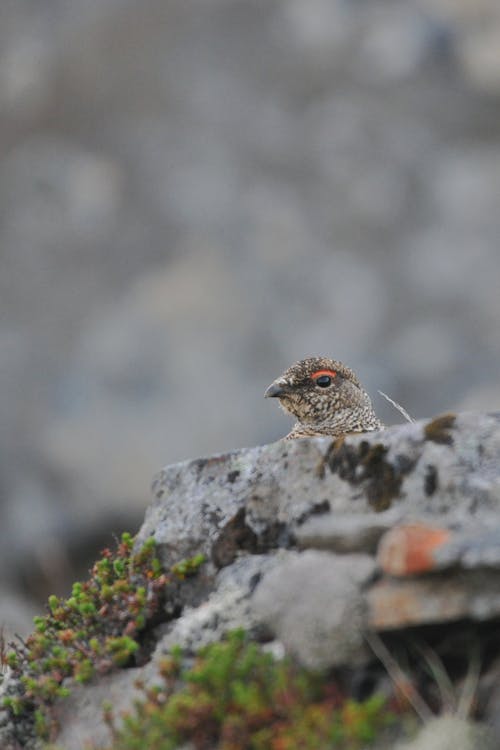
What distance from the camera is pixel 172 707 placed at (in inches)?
134

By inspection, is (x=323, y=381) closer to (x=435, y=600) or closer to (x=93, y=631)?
(x=93, y=631)

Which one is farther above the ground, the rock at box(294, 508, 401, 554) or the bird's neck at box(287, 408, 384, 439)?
the bird's neck at box(287, 408, 384, 439)

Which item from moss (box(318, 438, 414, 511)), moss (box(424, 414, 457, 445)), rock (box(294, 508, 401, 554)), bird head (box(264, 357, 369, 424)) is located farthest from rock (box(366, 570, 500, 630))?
bird head (box(264, 357, 369, 424))

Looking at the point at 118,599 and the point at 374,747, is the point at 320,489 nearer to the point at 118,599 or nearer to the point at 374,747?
the point at 118,599

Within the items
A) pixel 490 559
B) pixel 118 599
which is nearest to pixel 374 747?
pixel 490 559

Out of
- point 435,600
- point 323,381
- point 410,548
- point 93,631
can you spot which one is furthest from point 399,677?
point 323,381

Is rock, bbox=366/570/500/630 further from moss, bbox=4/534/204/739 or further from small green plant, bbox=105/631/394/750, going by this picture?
moss, bbox=4/534/204/739

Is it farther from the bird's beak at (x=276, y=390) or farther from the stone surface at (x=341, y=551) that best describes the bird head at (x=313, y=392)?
the stone surface at (x=341, y=551)

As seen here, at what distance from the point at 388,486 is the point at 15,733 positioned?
6.68 ft

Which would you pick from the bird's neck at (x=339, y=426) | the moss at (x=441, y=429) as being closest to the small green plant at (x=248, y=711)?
the moss at (x=441, y=429)

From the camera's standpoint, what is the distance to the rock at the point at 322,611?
3.30 m

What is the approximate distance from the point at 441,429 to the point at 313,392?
3.75 meters

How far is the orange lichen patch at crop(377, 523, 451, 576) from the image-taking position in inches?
128

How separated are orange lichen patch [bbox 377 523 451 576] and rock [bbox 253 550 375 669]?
110mm
